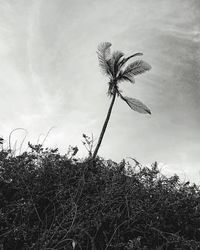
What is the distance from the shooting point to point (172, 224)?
373 cm

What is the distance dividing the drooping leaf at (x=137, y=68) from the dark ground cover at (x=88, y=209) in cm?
979

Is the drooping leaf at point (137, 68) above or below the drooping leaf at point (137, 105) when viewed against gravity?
above

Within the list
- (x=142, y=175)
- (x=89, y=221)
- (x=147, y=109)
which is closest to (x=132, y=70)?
→ (x=147, y=109)

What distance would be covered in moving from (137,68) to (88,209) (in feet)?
38.0

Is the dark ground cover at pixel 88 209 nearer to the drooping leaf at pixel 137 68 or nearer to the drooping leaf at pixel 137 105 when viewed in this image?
the drooping leaf at pixel 137 105

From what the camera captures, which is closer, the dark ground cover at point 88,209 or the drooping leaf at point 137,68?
the dark ground cover at point 88,209

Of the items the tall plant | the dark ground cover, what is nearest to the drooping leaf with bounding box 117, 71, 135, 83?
the tall plant

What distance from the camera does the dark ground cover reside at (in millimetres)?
2816

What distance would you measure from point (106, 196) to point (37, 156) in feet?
6.18

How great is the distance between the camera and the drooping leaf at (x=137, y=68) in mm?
13773

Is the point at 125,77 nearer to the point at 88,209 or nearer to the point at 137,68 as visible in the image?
the point at 137,68

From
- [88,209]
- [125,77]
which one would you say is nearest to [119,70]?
[125,77]

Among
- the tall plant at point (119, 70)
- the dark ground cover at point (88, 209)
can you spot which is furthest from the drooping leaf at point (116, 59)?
the dark ground cover at point (88, 209)

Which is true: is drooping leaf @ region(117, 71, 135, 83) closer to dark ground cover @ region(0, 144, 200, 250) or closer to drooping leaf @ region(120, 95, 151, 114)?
drooping leaf @ region(120, 95, 151, 114)
